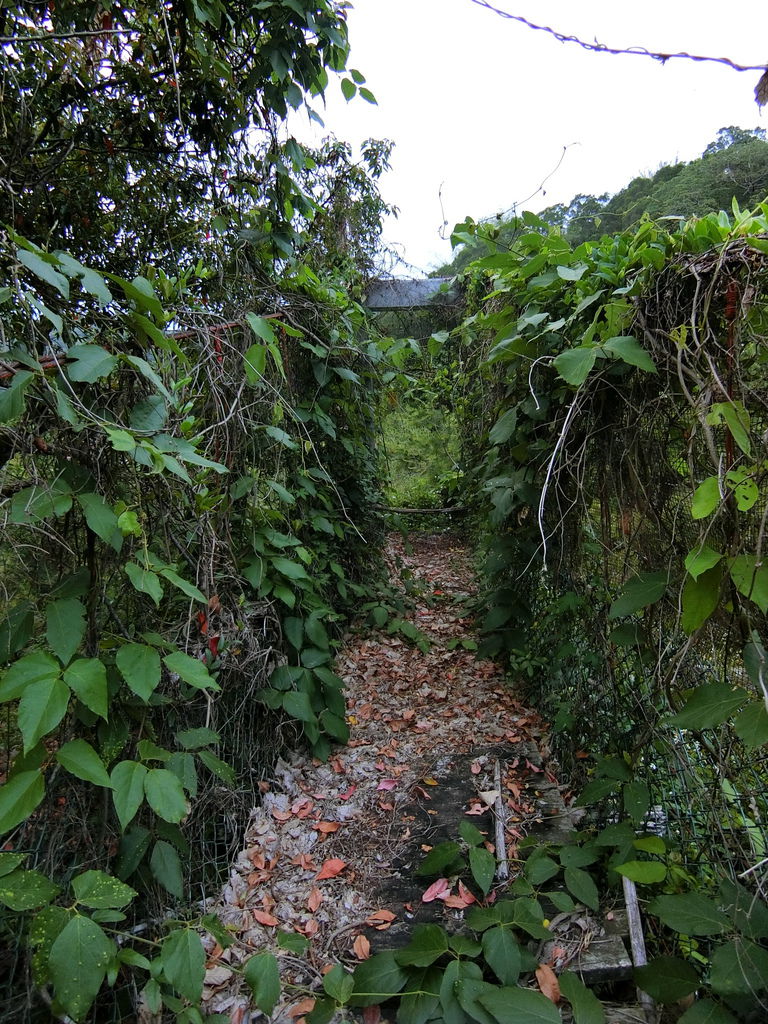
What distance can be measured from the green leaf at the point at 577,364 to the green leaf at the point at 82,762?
4.51ft

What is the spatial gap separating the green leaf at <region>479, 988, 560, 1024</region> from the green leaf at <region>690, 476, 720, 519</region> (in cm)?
114

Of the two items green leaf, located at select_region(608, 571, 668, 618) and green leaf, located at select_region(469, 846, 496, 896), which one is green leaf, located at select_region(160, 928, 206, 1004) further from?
green leaf, located at select_region(608, 571, 668, 618)

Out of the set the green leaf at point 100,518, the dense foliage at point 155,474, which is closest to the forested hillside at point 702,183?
the dense foliage at point 155,474

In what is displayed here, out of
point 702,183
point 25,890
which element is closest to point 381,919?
point 25,890

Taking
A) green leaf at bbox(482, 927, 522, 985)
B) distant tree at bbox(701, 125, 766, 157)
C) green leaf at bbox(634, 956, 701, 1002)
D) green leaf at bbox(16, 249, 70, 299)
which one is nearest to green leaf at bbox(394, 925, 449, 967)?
green leaf at bbox(482, 927, 522, 985)

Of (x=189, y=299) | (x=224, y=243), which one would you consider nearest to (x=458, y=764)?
(x=189, y=299)

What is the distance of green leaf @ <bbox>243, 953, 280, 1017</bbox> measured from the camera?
1.21 metres

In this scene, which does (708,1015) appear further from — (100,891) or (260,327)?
(260,327)

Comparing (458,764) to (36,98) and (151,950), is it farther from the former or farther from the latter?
(36,98)

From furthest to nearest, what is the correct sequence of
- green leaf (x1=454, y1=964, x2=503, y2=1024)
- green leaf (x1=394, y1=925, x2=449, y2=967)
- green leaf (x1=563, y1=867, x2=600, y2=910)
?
green leaf (x1=563, y1=867, x2=600, y2=910)
green leaf (x1=394, y1=925, x2=449, y2=967)
green leaf (x1=454, y1=964, x2=503, y2=1024)

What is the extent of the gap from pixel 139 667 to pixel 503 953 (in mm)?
1163

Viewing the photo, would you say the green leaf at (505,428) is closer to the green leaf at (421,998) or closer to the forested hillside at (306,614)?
the forested hillside at (306,614)

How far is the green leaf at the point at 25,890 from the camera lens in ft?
3.12

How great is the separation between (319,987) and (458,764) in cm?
103
